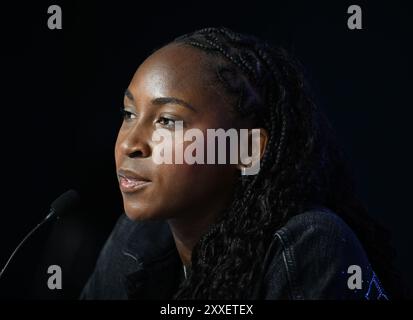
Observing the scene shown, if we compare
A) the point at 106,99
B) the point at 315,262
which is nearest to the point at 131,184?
the point at 315,262

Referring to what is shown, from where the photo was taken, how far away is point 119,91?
238 centimetres

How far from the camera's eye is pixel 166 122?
158 centimetres

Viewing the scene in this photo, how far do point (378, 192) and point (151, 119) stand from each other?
1140 millimetres

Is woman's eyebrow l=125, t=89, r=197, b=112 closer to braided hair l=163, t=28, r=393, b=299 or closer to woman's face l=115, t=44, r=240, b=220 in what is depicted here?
woman's face l=115, t=44, r=240, b=220

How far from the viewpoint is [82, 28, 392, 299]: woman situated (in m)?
1.51

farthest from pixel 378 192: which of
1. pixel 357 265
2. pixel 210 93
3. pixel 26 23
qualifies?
pixel 26 23

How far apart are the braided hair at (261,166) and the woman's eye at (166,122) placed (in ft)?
0.60

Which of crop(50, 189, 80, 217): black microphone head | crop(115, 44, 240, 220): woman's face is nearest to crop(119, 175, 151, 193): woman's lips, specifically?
crop(115, 44, 240, 220): woman's face

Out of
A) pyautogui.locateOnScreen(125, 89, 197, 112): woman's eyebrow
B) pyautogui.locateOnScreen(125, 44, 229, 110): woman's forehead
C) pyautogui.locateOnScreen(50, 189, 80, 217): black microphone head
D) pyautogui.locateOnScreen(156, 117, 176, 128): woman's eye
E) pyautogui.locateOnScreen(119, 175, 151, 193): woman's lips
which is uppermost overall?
pyautogui.locateOnScreen(125, 44, 229, 110): woman's forehead

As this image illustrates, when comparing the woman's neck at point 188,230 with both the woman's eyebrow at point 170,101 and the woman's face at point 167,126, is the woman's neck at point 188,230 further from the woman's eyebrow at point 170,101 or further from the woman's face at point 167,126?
the woman's eyebrow at point 170,101

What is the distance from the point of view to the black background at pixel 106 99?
223 centimetres

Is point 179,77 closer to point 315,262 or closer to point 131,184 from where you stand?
point 131,184

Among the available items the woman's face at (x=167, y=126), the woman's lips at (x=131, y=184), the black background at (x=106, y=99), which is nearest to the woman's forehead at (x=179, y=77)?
the woman's face at (x=167, y=126)

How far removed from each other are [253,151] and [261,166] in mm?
50
